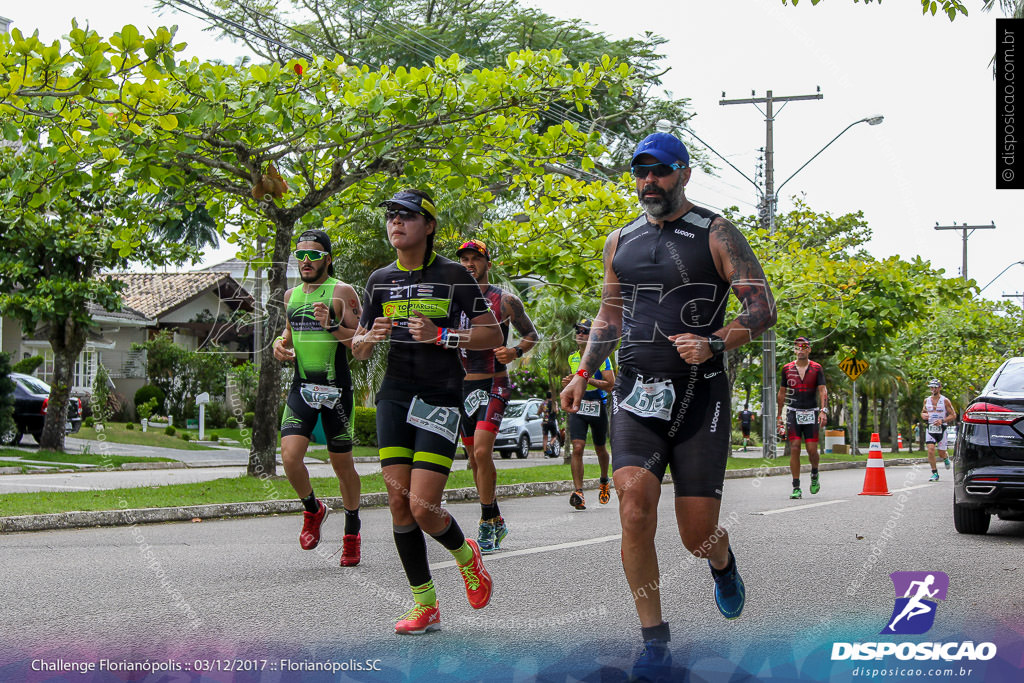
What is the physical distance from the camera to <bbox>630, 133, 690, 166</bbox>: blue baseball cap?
4.60 meters

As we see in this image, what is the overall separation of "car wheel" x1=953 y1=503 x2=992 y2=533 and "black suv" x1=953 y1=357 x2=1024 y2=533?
0.09 metres

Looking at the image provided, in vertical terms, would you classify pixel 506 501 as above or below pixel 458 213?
below

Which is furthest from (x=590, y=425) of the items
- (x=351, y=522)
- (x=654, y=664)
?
(x=654, y=664)

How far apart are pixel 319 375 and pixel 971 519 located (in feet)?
19.7

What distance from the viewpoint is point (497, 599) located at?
20.0 ft

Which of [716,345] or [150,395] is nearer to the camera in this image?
[716,345]

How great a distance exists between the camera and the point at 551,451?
32.1 metres

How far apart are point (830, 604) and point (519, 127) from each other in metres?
8.42

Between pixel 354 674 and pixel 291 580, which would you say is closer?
pixel 354 674

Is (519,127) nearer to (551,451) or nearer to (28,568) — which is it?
(28,568)

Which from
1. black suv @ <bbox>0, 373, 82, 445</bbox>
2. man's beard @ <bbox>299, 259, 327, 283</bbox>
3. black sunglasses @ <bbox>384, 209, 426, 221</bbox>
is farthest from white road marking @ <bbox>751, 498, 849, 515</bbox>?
black suv @ <bbox>0, 373, 82, 445</bbox>

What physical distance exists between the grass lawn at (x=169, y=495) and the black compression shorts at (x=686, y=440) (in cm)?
744

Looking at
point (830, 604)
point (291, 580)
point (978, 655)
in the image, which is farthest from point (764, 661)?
point (291, 580)

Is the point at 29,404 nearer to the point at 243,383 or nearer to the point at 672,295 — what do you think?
the point at 243,383
